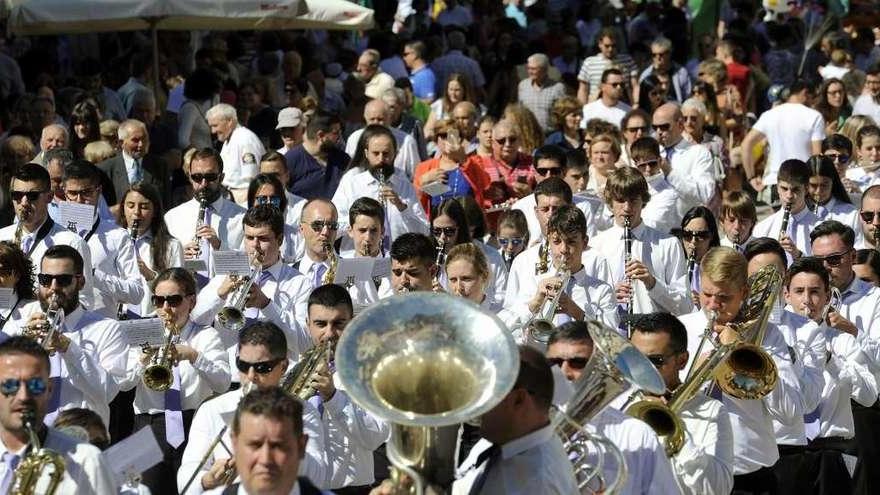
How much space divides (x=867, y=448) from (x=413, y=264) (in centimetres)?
267

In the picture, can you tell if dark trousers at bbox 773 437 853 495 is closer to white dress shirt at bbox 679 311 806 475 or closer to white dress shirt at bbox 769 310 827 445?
white dress shirt at bbox 769 310 827 445

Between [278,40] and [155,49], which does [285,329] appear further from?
[278,40]

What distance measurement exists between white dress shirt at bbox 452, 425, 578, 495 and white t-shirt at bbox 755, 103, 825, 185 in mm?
10621

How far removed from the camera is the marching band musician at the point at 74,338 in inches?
381

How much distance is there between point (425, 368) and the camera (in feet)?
21.9

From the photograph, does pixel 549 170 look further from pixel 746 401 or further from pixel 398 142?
pixel 746 401

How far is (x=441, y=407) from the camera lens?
6.58 metres

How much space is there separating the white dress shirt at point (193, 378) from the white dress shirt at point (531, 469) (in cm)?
362

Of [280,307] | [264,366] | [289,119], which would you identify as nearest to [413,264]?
[280,307]

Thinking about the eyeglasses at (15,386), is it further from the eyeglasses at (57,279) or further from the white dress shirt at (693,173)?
the white dress shirt at (693,173)

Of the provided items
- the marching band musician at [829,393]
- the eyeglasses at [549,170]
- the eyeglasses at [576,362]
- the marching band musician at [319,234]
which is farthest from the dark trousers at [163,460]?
the eyeglasses at [549,170]

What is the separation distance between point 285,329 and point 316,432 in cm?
198

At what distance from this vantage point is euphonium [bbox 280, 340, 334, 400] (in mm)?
9016

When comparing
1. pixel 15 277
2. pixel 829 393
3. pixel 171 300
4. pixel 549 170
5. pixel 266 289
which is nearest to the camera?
pixel 829 393
